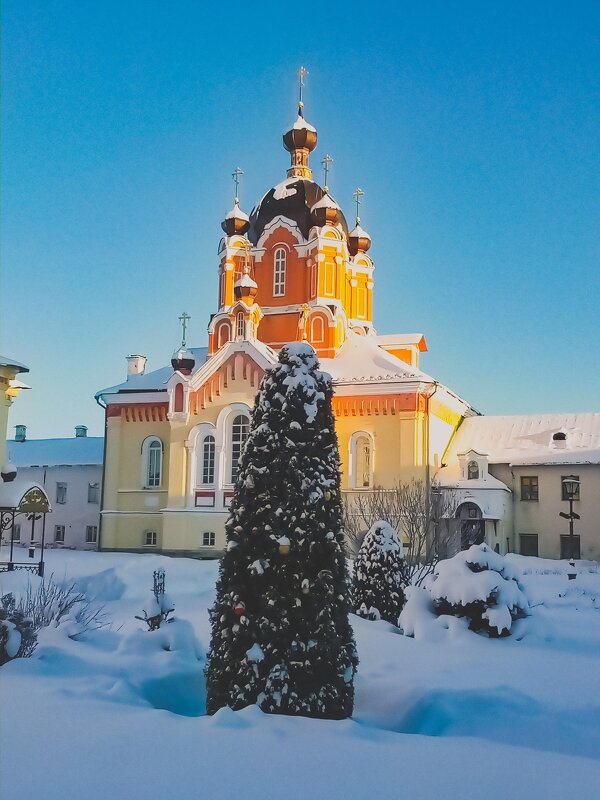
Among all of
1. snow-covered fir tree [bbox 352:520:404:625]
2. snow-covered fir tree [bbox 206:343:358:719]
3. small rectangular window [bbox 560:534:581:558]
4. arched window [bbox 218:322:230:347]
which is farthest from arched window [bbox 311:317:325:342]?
snow-covered fir tree [bbox 206:343:358:719]

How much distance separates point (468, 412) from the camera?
33.5 metres

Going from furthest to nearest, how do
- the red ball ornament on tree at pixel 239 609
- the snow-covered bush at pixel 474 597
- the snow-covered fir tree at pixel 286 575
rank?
1. the snow-covered bush at pixel 474 597
2. the red ball ornament on tree at pixel 239 609
3. the snow-covered fir tree at pixel 286 575

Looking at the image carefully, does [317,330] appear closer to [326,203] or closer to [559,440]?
[326,203]

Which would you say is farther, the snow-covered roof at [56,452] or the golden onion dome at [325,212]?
the snow-covered roof at [56,452]

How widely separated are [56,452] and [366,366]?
16.2 metres

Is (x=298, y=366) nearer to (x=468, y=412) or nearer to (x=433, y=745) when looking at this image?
(x=433, y=745)

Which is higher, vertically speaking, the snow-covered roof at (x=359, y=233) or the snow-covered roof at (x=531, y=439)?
the snow-covered roof at (x=359, y=233)

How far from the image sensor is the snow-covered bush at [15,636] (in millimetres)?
8109

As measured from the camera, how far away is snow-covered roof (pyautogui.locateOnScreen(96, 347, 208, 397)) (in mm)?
30578

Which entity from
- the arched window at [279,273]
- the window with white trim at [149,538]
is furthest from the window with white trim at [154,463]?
the arched window at [279,273]

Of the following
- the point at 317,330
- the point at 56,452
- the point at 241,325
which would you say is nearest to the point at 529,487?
the point at 317,330

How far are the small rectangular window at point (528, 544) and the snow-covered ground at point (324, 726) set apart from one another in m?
17.2

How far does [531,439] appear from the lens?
3022 centimetres

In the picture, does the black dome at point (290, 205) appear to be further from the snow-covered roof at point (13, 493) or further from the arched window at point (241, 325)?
the snow-covered roof at point (13, 493)
